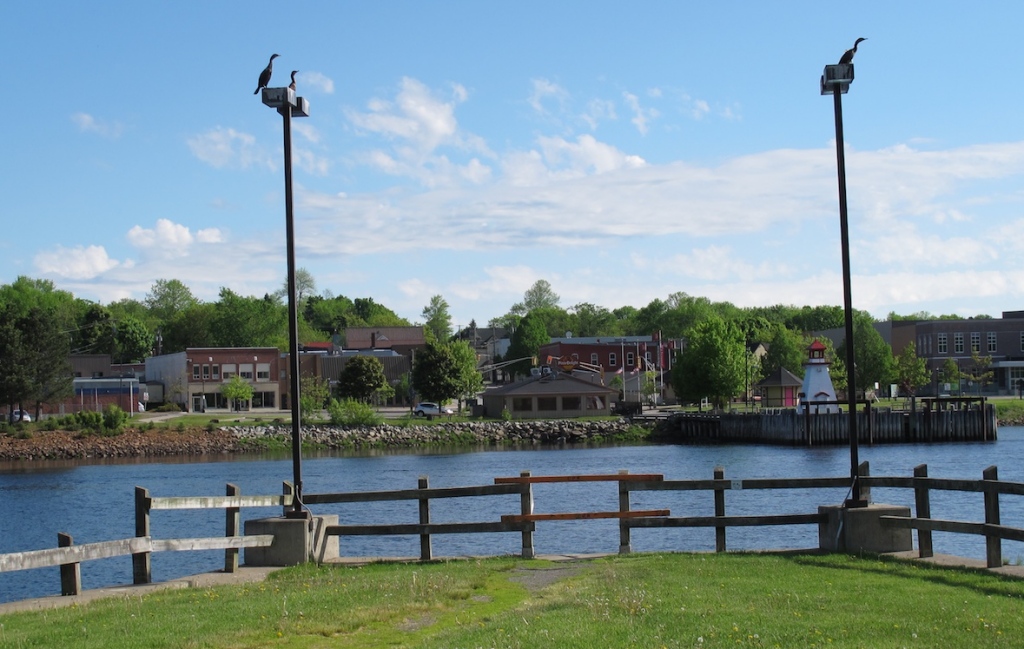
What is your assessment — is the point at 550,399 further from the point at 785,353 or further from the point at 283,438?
the point at 785,353

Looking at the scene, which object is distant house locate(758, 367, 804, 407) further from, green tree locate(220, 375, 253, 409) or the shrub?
the shrub

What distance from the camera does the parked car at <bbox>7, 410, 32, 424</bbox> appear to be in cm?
9375

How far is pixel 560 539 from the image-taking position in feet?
96.9

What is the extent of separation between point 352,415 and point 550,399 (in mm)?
21509

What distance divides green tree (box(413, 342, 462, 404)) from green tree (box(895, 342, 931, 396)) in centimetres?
4979

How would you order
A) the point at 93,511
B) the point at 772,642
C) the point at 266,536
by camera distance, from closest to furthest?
the point at 772,642, the point at 266,536, the point at 93,511

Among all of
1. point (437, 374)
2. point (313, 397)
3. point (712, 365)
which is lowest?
point (313, 397)

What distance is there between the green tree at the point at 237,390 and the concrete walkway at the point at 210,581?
99.4 metres

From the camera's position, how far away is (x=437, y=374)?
357 feet

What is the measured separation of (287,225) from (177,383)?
354ft

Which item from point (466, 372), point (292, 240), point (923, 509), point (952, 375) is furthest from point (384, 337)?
point (923, 509)

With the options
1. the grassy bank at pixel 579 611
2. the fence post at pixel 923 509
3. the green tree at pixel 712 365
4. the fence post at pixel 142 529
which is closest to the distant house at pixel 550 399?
the green tree at pixel 712 365

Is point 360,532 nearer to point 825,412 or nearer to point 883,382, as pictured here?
point 825,412

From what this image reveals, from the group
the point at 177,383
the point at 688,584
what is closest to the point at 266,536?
the point at 688,584
